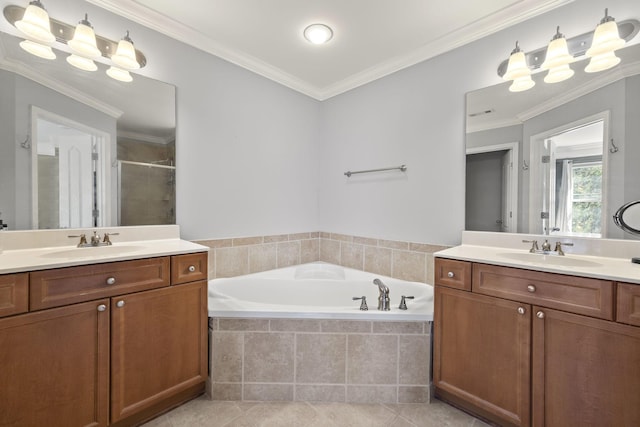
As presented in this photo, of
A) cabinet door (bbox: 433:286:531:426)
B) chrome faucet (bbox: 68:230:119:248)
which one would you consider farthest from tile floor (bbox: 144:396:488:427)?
chrome faucet (bbox: 68:230:119:248)

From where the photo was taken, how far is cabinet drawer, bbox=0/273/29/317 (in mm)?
1073

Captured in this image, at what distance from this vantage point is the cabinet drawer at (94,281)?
1.16 m

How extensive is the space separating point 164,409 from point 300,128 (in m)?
2.49

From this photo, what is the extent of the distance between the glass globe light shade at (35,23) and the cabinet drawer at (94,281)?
4.37 feet

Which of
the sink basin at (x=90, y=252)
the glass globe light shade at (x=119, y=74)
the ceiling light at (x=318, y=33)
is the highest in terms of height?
the ceiling light at (x=318, y=33)

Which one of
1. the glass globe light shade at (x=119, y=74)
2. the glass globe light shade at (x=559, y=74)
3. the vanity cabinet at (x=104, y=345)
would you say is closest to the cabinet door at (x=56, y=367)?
the vanity cabinet at (x=104, y=345)

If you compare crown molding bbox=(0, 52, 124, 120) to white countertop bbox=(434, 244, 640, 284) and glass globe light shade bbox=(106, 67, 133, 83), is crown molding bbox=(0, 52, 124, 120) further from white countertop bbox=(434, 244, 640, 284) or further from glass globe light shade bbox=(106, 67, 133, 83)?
white countertop bbox=(434, 244, 640, 284)

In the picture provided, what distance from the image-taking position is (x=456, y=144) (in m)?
2.03

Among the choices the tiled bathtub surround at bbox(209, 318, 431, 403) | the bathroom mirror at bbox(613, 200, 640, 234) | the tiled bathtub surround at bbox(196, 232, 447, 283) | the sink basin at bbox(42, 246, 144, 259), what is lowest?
the tiled bathtub surround at bbox(209, 318, 431, 403)

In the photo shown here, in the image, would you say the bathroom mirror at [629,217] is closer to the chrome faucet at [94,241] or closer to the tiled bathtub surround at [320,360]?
the tiled bathtub surround at [320,360]

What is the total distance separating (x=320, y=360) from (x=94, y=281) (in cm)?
129

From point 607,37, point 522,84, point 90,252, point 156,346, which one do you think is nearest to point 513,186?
point 522,84

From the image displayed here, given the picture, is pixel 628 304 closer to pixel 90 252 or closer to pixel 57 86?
pixel 90 252

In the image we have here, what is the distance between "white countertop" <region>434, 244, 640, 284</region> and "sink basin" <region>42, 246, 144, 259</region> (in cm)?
189
